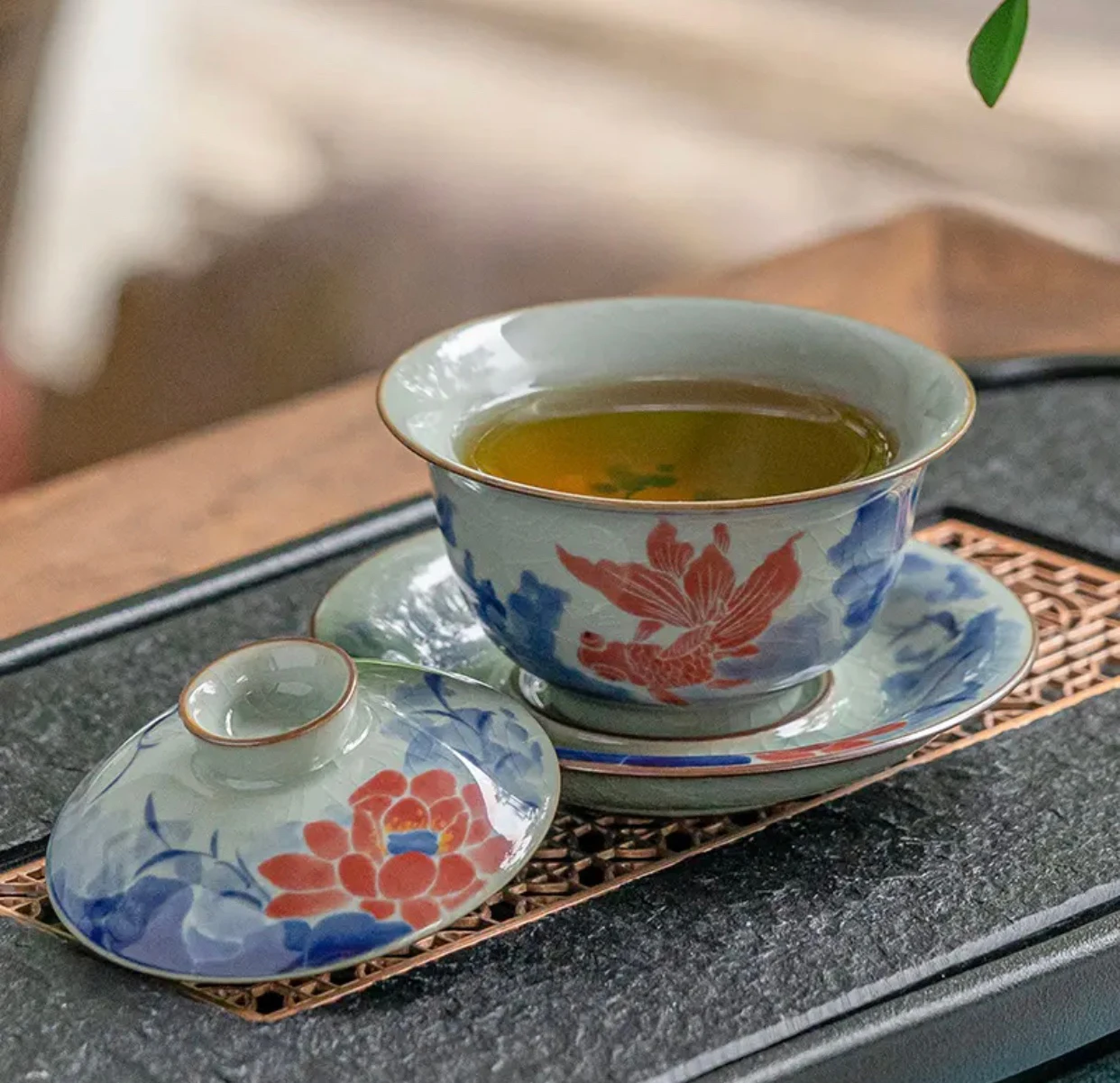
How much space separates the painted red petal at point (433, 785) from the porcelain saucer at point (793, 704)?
47mm

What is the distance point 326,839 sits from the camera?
1.56 feet

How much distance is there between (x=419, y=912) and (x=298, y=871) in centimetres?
3

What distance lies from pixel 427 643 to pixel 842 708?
0.50 feet

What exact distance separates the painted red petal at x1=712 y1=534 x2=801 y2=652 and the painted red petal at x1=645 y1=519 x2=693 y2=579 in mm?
20

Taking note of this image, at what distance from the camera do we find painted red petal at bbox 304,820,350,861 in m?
0.47

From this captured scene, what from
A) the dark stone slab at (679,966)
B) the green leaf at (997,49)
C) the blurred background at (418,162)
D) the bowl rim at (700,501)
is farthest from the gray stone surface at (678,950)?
the blurred background at (418,162)

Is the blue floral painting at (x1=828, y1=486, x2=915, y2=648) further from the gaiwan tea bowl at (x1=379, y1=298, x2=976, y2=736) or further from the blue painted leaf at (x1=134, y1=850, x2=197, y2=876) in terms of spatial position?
the blue painted leaf at (x1=134, y1=850, x2=197, y2=876)

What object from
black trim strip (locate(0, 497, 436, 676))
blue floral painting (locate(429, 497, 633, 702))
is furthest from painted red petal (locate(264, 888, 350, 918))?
black trim strip (locate(0, 497, 436, 676))

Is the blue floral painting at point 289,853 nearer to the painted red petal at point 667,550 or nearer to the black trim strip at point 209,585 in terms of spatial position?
the painted red petal at point 667,550

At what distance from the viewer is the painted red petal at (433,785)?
1.62ft

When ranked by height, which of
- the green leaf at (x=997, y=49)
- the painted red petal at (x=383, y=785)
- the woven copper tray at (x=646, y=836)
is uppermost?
the green leaf at (x=997, y=49)

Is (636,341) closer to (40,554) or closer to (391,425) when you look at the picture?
(391,425)

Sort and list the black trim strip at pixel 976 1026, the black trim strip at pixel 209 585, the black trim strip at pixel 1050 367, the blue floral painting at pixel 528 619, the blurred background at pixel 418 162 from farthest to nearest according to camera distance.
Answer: the blurred background at pixel 418 162 → the black trim strip at pixel 1050 367 → the black trim strip at pixel 209 585 → the blue floral painting at pixel 528 619 → the black trim strip at pixel 976 1026

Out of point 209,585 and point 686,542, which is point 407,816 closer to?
point 686,542
